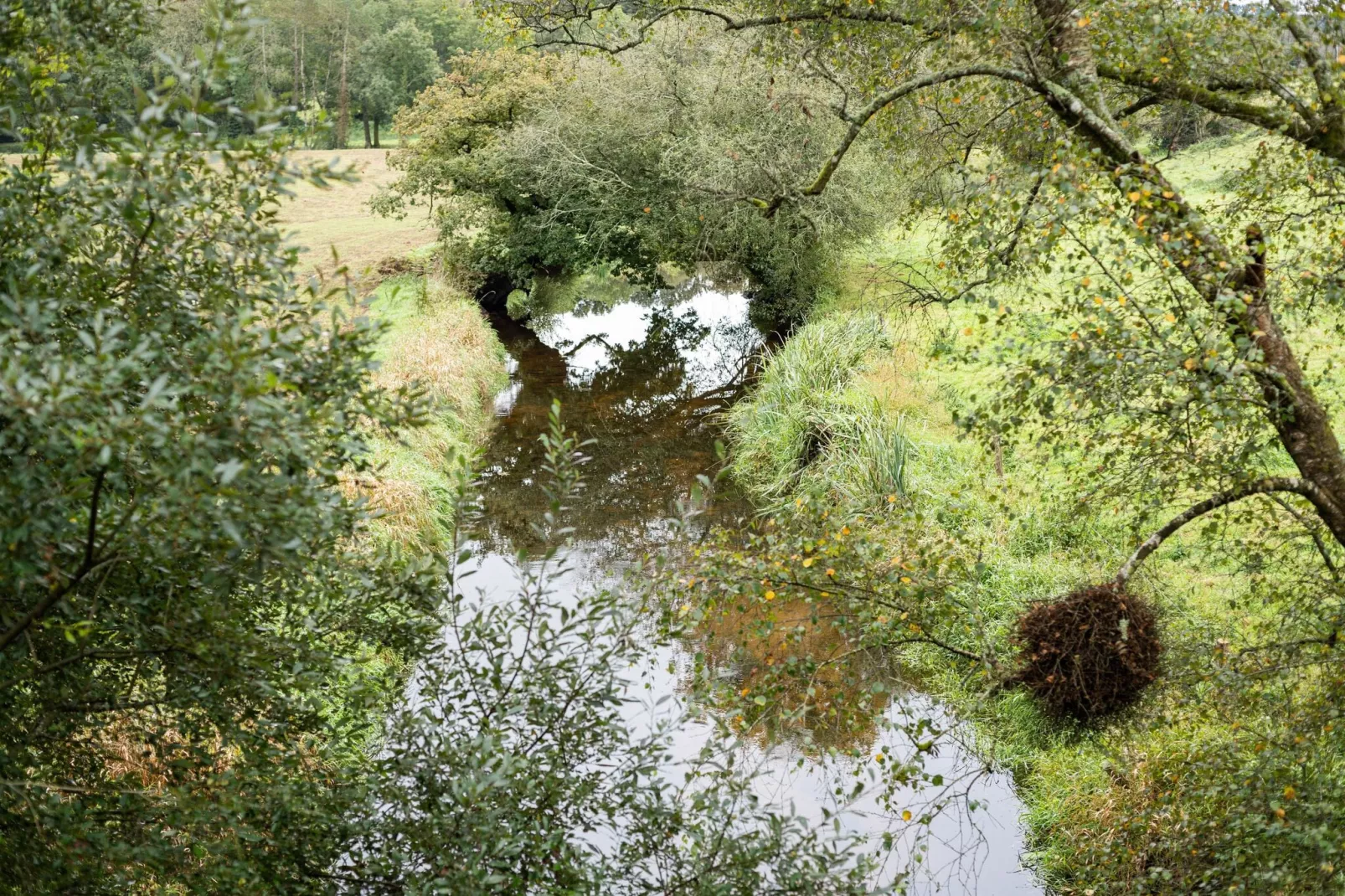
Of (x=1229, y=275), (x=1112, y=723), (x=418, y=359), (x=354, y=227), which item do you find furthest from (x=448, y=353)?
(x=1229, y=275)

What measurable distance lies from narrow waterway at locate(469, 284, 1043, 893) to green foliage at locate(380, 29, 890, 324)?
195 centimetres

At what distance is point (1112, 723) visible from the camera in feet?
27.2

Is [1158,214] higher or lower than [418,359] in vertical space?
lower

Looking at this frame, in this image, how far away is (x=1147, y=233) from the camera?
500cm

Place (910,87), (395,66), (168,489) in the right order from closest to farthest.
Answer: (168,489) → (910,87) → (395,66)

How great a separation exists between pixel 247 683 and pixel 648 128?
19.4 metres

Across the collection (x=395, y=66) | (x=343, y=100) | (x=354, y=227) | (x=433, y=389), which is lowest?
(x=433, y=389)

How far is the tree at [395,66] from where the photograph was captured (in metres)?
40.6

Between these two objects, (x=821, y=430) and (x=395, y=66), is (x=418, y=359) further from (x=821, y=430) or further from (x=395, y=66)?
(x=395, y=66)

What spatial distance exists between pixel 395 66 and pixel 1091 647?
41355 millimetres

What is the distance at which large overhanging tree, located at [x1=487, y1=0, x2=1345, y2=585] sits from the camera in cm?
520

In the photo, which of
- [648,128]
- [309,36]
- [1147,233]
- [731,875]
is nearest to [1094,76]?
[1147,233]

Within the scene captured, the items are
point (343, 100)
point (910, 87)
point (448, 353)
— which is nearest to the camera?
point (910, 87)

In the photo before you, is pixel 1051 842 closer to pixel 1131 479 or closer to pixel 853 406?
pixel 1131 479
